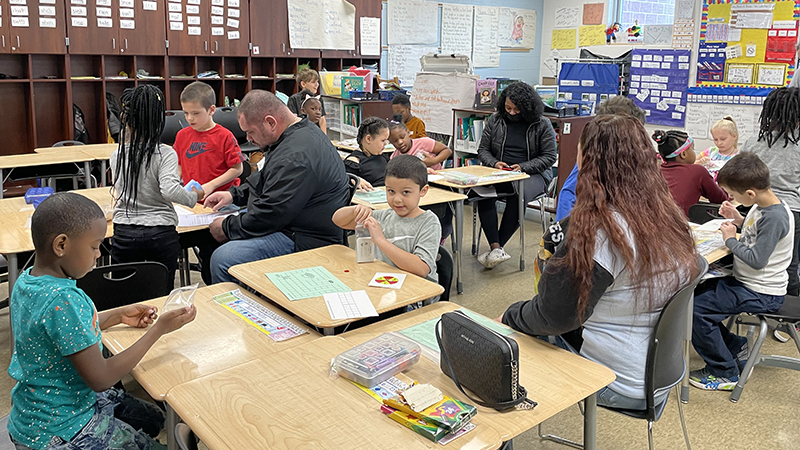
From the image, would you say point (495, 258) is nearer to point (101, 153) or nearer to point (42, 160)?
point (101, 153)

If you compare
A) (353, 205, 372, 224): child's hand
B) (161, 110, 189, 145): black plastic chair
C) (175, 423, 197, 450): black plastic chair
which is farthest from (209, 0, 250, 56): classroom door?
(175, 423, 197, 450): black plastic chair

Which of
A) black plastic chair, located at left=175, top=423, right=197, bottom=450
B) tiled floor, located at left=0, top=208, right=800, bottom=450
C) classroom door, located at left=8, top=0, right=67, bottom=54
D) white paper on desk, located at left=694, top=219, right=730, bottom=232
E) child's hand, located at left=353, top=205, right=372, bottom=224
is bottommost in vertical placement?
tiled floor, located at left=0, top=208, right=800, bottom=450

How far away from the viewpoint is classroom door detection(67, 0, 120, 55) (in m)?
6.69

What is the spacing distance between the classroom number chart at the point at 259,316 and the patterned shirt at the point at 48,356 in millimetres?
500

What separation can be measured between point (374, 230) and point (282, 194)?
0.68m

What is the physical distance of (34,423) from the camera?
1496mm

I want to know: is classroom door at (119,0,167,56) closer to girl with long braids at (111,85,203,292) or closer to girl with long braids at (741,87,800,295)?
girl with long braids at (111,85,203,292)

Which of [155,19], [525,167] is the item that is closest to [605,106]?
[525,167]

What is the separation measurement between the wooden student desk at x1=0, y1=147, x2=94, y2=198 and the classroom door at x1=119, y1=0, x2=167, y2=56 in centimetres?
241

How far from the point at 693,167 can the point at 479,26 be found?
7505mm

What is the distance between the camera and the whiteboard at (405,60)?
9.58 m

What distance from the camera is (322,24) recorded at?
8.63 meters

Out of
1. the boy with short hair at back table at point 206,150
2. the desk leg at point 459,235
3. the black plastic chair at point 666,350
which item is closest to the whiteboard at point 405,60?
the desk leg at point 459,235

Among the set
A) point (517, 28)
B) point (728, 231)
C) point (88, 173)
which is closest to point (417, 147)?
point (88, 173)
